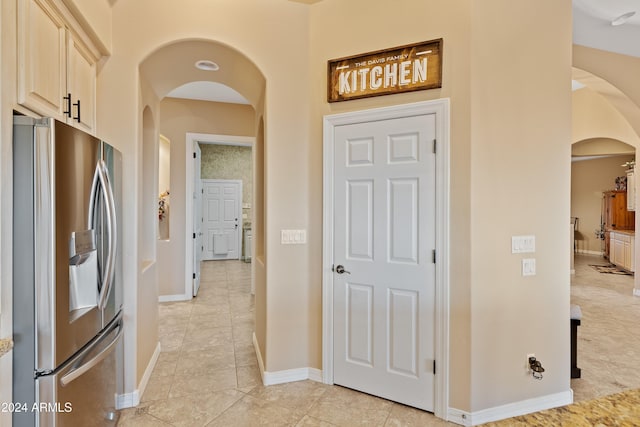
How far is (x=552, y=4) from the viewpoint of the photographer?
238 centimetres

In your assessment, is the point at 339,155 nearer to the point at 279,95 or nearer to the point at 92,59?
the point at 279,95

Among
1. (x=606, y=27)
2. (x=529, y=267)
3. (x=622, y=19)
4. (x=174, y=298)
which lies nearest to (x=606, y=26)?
(x=606, y=27)

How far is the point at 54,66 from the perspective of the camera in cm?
173

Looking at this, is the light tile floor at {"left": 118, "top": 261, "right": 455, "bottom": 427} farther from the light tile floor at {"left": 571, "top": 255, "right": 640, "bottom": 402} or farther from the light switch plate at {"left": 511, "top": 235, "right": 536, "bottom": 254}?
the light tile floor at {"left": 571, "top": 255, "right": 640, "bottom": 402}

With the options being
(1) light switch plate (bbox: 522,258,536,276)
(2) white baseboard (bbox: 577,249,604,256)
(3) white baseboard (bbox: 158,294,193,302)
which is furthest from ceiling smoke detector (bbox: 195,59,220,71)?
(2) white baseboard (bbox: 577,249,604,256)

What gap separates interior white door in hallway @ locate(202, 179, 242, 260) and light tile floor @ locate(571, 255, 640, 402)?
730cm

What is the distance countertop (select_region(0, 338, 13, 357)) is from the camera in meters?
1.24

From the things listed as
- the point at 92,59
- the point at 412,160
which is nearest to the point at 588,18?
the point at 412,160

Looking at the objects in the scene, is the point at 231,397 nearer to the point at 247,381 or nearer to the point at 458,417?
the point at 247,381

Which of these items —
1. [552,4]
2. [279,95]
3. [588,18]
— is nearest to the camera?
[552,4]

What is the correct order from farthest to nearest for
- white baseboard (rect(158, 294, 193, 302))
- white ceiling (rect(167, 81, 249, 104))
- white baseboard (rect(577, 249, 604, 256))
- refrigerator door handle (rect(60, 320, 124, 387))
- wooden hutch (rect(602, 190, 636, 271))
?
white baseboard (rect(577, 249, 604, 256))
wooden hutch (rect(602, 190, 636, 271))
white baseboard (rect(158, 294, 193, 302))
white ceiling (rect(167, 81, 249, 104))
refrigerator door handle (rect(60, 320, 124, 387))

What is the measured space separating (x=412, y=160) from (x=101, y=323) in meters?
2.20

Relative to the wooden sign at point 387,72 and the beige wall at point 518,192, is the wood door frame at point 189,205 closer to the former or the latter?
the wooden sign at point 387,72

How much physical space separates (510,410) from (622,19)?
11.9 ft
